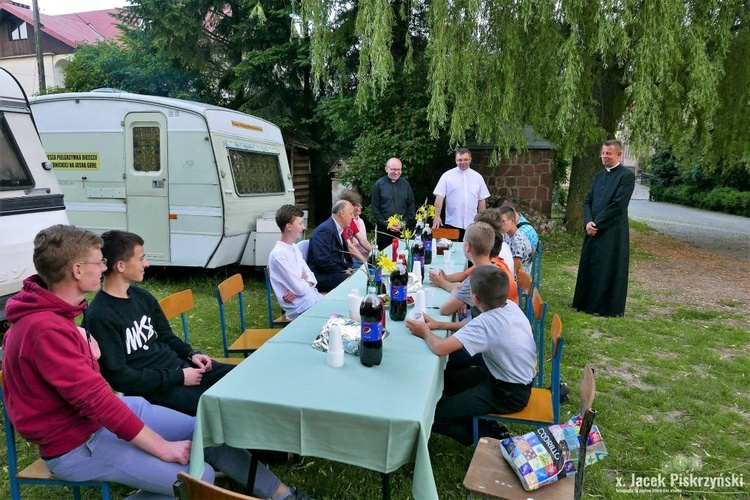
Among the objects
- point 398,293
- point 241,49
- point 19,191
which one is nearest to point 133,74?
point 241,49

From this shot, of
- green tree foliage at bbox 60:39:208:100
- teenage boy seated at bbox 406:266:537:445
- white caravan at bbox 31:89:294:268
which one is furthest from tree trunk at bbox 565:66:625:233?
green tree foliage at bbox 60:39:208:100

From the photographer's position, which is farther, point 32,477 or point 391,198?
point 391,198

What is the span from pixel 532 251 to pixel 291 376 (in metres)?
3.78

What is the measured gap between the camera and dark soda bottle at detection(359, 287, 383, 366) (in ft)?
7.92

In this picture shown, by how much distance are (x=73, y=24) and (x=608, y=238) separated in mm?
31749

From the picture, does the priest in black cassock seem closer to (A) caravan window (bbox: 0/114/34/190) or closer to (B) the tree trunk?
(B) the tree trunk

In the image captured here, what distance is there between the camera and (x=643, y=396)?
4.10 metres

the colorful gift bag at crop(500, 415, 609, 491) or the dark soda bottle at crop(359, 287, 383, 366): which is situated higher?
the dark soda bottle at crop(359, 287, 383, 366)

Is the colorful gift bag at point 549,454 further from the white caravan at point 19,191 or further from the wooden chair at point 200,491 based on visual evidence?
the white caravan at point 19,191

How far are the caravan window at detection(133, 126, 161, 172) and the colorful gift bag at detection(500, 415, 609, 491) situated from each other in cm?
661

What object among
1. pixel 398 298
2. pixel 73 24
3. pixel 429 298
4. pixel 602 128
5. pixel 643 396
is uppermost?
pixel 73 24

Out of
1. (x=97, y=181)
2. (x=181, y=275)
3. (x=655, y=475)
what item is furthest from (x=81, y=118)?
(x=655, y=475)

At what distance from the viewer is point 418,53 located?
1187cm

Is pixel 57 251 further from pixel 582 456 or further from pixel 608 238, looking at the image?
pixel 608 238
